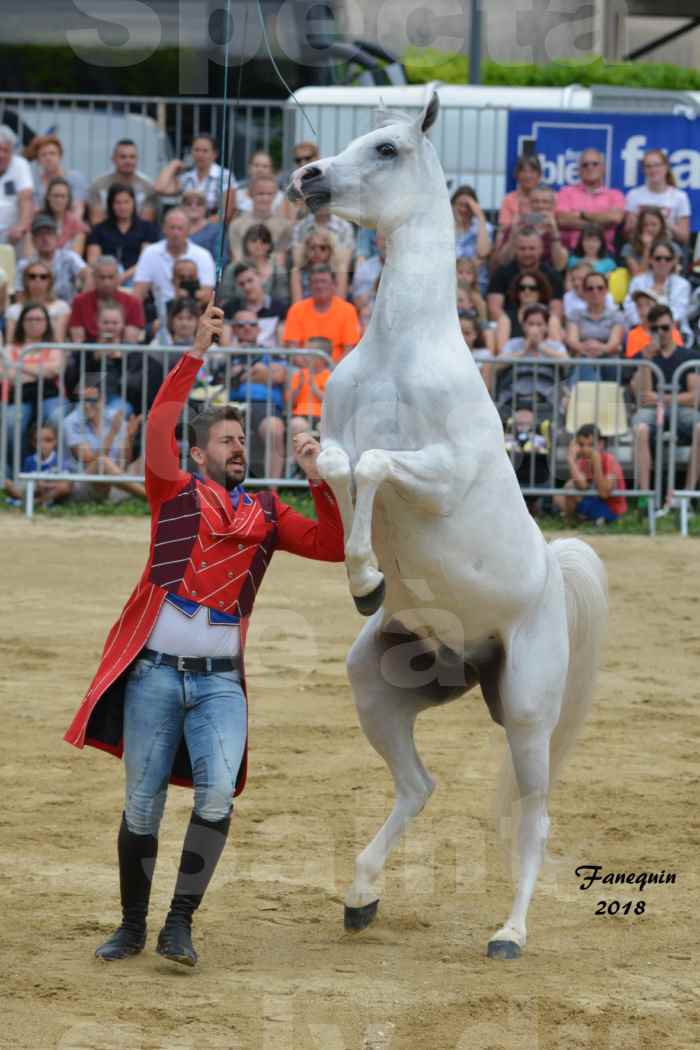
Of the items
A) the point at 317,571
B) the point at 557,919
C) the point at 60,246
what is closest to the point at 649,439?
the point at 317,571

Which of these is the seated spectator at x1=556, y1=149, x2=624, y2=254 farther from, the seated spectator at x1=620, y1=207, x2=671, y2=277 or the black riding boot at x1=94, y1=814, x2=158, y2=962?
the black riding boot at x1=94, y1=814, x2=158, y2=962

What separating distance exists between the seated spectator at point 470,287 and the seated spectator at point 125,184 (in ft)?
9.96

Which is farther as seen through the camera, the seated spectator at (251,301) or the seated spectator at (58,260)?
the seated spectator at (58,260)

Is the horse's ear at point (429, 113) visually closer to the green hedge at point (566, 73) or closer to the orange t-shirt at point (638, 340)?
the orange t-shirt at point (638, 340)

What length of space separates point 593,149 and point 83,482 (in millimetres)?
5714

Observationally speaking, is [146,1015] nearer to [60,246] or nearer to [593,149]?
[60,246]

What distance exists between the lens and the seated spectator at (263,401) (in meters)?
12.5

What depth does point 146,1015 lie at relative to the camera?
4285 mm

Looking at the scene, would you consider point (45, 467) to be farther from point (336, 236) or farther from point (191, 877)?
point (191, 877)

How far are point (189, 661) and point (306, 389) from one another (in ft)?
25.8

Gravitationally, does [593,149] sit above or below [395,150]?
above

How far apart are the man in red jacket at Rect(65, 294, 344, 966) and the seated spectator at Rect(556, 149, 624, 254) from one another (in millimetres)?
10223

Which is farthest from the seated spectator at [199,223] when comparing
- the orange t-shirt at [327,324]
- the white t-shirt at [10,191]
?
the orange t-shirt at [327,324]

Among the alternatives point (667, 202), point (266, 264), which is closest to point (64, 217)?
point (266, 264)
